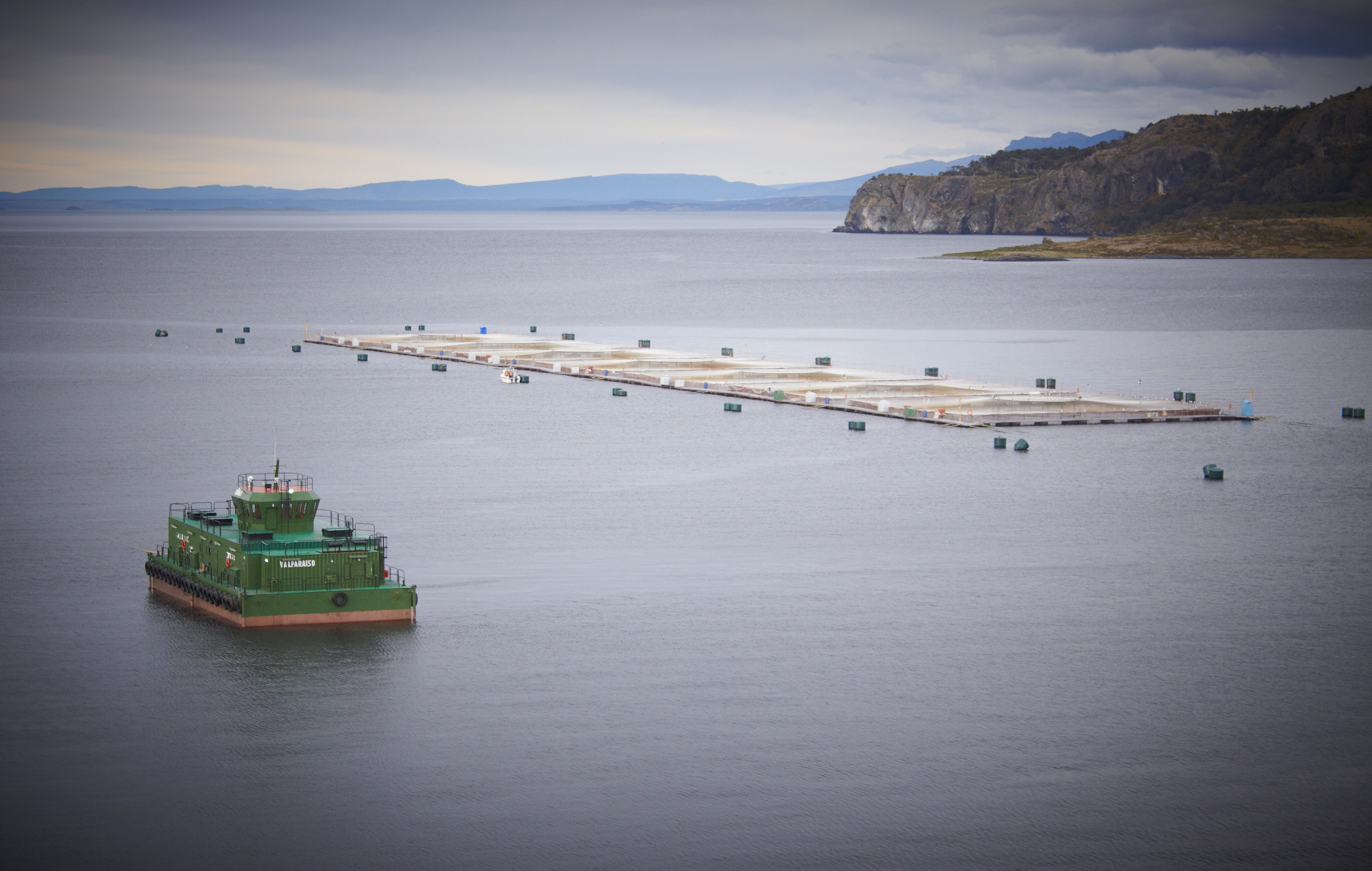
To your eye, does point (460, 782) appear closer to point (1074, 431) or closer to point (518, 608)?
point (518, 608)

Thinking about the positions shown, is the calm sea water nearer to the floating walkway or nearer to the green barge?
the green barge

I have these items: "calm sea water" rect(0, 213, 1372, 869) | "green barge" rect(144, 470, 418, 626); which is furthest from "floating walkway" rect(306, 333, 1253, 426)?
"green barge" rect(144, 470, 418, 626)

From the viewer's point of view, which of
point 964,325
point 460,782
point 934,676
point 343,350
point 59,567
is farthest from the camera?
point 964,325

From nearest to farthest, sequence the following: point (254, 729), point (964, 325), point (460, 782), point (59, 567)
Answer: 1. point (460, 782)
2. point (254, 729)
3. point (59, 567)
4. point (964, 325)

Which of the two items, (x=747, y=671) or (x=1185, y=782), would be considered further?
(x=747, y=671)

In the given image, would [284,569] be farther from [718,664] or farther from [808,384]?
[808,384]

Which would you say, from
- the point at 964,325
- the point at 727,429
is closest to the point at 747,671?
the point at 727,429

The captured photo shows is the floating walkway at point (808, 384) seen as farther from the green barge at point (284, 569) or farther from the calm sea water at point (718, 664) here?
the green barge at point (284, 569)
